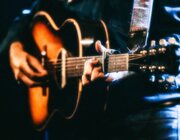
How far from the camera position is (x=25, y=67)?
233 centimetres

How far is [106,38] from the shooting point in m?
2.41

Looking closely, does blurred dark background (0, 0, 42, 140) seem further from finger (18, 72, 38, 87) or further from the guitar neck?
the guitar neck

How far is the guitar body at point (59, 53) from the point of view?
2.38 m

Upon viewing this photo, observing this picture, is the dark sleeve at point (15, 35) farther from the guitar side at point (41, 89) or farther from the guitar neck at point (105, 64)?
the guitar neck at point (105, 64)

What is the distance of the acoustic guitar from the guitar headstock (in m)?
0.20

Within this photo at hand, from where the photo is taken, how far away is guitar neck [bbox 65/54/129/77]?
2.26 m

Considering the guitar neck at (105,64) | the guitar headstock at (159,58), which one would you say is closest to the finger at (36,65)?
the guitar neck at (105,64)

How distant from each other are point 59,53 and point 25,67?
0.61 ft

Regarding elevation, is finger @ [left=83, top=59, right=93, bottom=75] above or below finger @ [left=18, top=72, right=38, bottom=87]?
above

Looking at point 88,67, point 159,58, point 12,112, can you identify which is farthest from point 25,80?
point 159,58

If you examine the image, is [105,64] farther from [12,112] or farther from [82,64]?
[12,112]

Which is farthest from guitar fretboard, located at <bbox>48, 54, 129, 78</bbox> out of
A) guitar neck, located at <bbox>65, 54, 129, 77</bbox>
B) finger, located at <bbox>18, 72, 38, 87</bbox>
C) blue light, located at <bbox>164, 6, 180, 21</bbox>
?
blue light, located at <bbox>164, 6, 180, 21</bbox>

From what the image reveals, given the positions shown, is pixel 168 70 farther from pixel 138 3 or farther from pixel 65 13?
pixel 65 13

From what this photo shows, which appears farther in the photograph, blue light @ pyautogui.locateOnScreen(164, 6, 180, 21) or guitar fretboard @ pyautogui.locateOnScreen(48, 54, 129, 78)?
blue light @ pyautogui.locateOnScreen(164, 6, 180, 21)
